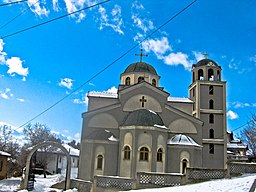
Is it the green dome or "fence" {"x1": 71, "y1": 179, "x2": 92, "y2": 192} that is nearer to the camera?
"fence" {"x1": 71, "y1": 179, "x2": 92, "y2": 192}

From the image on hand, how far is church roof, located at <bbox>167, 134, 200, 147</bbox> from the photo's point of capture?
1045 inches

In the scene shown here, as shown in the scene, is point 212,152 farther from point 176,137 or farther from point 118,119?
point 118,119

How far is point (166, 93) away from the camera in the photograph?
3000 cm

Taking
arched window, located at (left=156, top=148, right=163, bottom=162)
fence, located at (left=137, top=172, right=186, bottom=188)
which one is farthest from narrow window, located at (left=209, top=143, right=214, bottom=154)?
fence, located at (left=137, top=172, right=186, bottom=188)

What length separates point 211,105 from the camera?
112 feet

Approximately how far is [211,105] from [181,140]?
9.11 meters

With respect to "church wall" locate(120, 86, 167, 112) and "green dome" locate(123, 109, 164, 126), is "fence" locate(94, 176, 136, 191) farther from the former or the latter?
"church wall" locate(120, 86, 167, 112)

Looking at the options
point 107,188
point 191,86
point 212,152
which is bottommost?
point 107,188

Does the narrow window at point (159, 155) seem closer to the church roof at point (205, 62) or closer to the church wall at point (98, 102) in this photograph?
the church wall at point (98, 102)

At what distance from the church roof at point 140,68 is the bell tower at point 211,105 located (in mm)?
4814

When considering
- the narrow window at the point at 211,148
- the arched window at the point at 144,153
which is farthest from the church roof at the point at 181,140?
the narrow window at the point at 211,148

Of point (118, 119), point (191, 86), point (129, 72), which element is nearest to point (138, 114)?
point (118, 119)

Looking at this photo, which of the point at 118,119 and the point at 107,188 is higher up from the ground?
the point at 118,119

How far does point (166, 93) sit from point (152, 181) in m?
14.7
